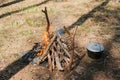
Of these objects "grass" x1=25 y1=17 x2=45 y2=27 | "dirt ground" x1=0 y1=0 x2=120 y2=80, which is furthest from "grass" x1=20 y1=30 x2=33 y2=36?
"grass" x1=25 y1=17 x2=45 y2=27

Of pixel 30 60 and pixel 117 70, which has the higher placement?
pixel 30 60

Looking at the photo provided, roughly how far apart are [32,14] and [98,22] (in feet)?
11.9

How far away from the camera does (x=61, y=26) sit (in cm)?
1148

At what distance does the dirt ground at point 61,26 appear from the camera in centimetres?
812

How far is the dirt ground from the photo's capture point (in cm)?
812

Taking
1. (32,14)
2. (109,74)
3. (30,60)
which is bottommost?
(109,74)

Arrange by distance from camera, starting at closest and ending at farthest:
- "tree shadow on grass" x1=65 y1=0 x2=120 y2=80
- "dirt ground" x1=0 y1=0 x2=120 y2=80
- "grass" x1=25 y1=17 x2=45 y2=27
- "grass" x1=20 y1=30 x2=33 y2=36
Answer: "tree shadow on grass" x1=65 y1=0 x2=120 y2=80 → "dirt ground" x1=0 y1=0 x2=120 y2=80 → "grass" x1=20 y1=30 x2=33 y2=36 → "grass" x1=25 y1=17 x2=45 y2=27

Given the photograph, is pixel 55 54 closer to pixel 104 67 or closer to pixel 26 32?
pixel 104 67

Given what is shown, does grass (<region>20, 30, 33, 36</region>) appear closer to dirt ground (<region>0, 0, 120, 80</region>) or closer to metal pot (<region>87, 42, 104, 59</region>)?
dirt ground (<region>0, 0, 120, 80</region>)

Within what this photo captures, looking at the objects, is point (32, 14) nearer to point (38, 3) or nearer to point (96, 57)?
point (38, 3)

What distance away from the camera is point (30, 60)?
8695 mm

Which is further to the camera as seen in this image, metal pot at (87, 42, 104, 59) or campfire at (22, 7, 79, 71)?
metal pot at (87, 42, 104, 59)

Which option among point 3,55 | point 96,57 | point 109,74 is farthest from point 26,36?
point 109,74

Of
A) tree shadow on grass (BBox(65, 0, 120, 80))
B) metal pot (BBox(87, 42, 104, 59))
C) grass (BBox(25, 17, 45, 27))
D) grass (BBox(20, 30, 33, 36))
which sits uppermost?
grass (BBox(25, 17, 45, 27))
